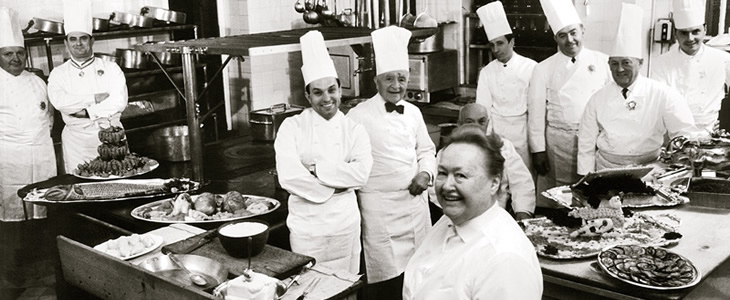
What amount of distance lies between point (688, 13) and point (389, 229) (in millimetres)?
2539

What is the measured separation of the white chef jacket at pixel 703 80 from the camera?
5004 mm

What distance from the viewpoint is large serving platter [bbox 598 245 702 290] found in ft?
8.85

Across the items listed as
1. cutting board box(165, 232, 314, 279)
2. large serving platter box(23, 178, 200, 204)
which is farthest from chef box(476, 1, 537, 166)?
cutting board box(165, 232, 314, 279)

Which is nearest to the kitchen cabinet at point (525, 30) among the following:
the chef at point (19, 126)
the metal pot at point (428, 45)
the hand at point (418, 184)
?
the metal pot at point (428, 45)

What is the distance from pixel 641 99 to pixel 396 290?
6.15 ft

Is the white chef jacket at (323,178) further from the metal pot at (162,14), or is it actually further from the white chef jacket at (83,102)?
the metal pot at (162,14)

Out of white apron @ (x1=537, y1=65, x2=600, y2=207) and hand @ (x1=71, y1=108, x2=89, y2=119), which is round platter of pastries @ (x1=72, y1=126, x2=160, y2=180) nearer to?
hand @ (x1=71, y1=108, x2=89, y2=119)

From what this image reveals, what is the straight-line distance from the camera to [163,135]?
5.04m

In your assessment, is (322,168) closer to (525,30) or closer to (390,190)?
(390,190)

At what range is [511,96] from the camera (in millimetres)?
5289

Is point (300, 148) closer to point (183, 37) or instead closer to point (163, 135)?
point (163, 135)

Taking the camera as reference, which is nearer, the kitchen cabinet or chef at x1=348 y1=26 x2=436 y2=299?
chef at x1=348 y1=26 x2=436 y2=299

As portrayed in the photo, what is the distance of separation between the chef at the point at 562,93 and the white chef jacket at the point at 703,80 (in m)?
0.51

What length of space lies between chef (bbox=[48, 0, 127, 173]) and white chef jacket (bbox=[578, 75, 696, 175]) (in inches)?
135
